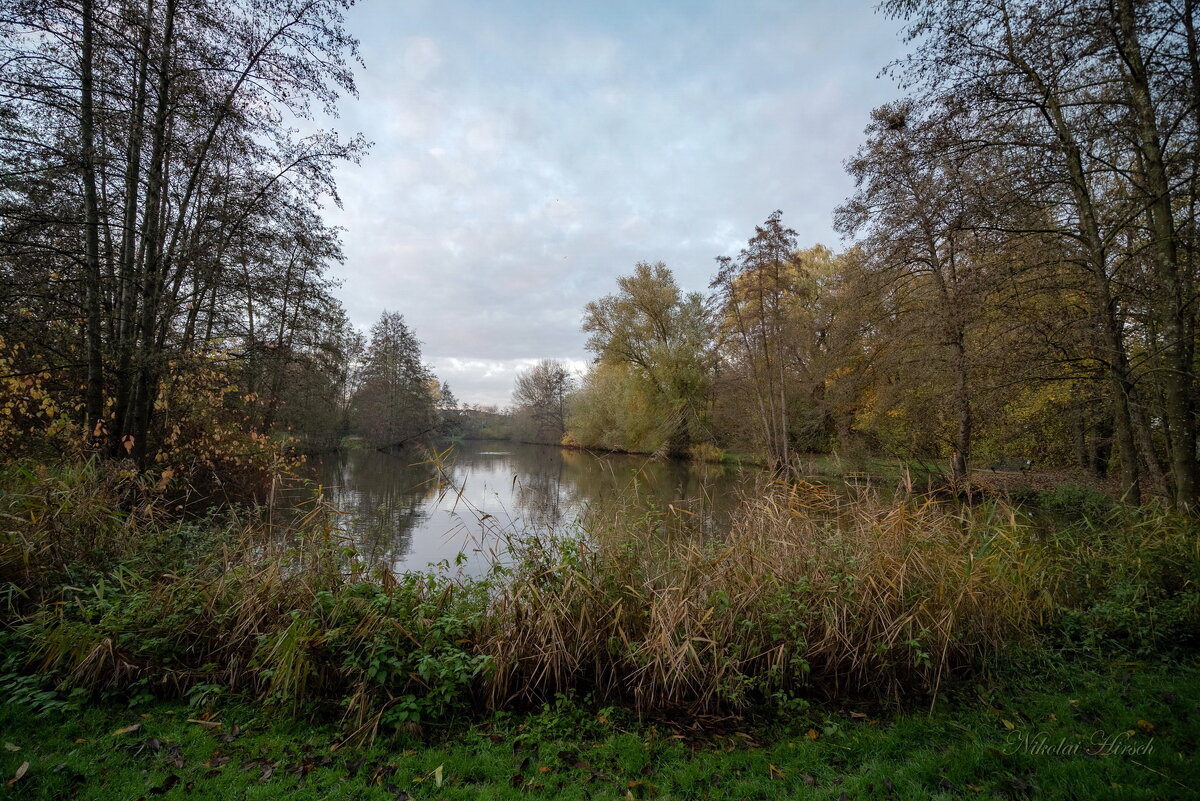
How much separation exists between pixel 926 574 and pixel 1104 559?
2356 mm

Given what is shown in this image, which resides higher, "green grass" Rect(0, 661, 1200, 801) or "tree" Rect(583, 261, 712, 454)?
"tree" Rect(583, 261, 712, 454)

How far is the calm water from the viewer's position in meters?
4.39

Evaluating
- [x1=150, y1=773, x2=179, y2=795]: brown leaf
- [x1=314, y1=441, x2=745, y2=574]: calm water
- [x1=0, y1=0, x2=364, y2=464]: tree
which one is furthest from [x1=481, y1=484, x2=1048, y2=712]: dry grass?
[x1=0, y1=0, x2=364, y2=464]: tree

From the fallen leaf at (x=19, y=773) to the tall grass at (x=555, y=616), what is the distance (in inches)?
28.5

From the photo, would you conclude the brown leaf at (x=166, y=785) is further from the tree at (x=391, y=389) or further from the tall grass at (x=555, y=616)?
the tree at (x=391, y=389)

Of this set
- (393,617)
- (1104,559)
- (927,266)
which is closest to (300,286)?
(393,617)

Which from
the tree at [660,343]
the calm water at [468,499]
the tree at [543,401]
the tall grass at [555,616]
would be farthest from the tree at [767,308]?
the tree at [543,401]

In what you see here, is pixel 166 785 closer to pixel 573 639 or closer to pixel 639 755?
pixel 573 639

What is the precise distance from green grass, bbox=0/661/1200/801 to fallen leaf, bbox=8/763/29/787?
0.06 ft

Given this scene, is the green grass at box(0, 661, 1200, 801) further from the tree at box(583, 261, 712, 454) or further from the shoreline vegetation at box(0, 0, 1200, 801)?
the tree at box(583, 261, 712, 454)

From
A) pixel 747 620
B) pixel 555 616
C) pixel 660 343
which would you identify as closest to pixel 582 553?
pixel 555 616

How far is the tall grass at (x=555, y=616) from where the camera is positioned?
2.87 meters

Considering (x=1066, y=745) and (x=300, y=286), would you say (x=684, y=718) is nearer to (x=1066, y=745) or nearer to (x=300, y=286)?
(x=1066, y=745)

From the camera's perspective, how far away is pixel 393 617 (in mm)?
3037
